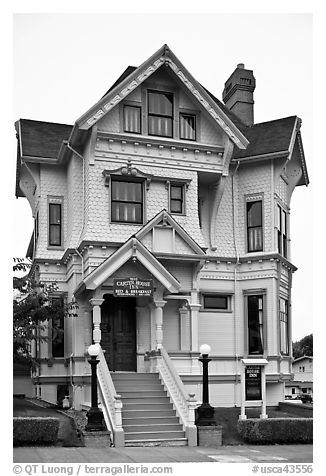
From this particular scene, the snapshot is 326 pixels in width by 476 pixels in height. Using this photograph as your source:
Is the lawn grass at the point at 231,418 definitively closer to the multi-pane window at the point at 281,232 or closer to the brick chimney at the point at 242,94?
the multi-pane window at the point at 281,232

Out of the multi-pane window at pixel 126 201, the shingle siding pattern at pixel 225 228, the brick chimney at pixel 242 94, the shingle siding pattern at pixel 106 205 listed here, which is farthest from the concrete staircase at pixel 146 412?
the brick chimney at pixel 242 94

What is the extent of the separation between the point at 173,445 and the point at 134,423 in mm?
1121

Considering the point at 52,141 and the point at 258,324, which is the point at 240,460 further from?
the point at 52,141

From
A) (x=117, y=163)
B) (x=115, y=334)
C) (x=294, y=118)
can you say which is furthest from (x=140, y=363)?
(x=294, y=118)

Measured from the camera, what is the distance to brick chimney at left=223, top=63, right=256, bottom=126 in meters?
28.8

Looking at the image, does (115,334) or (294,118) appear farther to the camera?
(294,118)

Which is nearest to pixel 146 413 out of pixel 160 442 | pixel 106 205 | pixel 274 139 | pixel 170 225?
pixel 160 442

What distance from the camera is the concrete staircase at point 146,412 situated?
58.1 ft

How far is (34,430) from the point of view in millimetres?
16547

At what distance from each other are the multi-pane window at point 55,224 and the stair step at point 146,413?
690 centimetres

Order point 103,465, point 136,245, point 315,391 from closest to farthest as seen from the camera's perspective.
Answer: point 103,465
point 315,391
point 136,245

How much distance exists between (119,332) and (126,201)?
3885mm

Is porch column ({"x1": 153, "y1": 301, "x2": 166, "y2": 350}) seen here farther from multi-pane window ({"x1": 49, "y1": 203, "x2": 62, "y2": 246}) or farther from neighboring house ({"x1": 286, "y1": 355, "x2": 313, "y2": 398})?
neighboring house ({"x1": 286, "y1": 355, "x2": 313, "y2": 398})

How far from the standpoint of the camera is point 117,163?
2212cm
